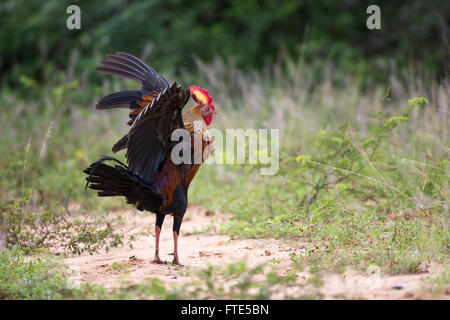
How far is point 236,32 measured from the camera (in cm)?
1380

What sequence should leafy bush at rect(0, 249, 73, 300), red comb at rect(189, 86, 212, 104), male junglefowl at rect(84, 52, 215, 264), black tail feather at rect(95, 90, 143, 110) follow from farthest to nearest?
black tail feather at rect(95, 90, 143, 110)
red comb at rect(189, 86, 212, 104)
male junglefowl at rect(84, 52, 215, 264)
leafy bush at rect(0, 249, 73, 300)

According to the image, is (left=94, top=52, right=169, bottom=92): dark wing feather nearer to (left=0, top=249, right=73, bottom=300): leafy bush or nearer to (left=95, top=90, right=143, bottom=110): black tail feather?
(left=95, top=90, right=143, bottom=110): black tail feather

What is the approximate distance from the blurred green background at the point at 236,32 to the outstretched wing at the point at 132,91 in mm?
7632

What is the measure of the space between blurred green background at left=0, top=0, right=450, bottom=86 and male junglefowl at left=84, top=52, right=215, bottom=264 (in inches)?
308

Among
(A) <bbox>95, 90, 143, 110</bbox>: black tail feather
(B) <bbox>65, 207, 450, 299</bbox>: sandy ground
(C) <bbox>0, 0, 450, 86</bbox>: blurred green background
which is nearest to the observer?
(B) <bbox>65, 207, 450, 299</bbox>: sandy ground

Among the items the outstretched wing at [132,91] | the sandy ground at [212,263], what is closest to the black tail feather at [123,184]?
the sandy ground at [212,263]

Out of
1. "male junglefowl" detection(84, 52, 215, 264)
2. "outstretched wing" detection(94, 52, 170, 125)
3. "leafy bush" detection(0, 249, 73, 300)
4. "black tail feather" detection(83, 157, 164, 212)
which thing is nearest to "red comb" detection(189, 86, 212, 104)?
"male junglefowl" detection(84, 52, 215, 264)

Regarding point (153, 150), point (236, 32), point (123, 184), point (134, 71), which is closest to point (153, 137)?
point (153, 150)

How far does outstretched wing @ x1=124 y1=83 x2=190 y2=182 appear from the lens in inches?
150

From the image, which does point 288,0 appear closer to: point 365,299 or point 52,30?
point 52,30

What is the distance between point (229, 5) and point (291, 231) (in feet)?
35.8

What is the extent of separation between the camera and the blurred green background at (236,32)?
40.3ft
